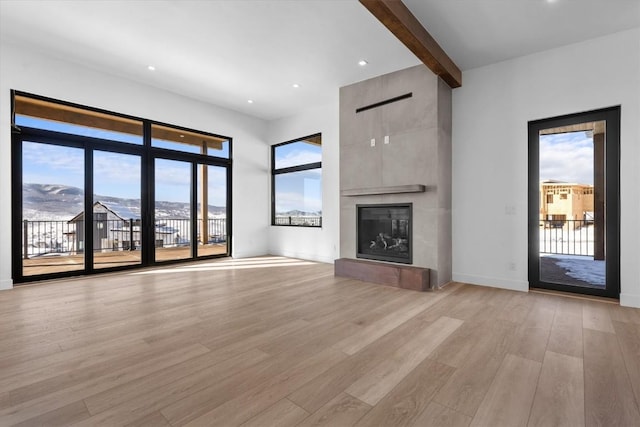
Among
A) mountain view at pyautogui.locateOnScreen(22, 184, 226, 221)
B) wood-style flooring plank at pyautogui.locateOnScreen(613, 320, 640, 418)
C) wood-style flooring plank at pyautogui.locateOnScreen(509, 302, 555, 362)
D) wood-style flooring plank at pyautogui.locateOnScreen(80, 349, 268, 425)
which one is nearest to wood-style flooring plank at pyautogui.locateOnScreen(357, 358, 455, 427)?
wood-style flooring plank at pyautogui.locateOnScreen(509, 302, 555, 362)

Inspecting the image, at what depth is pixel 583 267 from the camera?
4.18 m

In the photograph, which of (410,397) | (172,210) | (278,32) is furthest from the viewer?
(172,210)

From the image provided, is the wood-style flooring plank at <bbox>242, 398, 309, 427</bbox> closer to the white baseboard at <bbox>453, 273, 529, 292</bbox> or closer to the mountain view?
the white baseboard at <bbox>453, 273, 529, 292</bbox>

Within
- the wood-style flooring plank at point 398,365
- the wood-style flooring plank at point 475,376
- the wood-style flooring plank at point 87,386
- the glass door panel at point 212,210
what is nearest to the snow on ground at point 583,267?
the wood-style flooring plank at point 475,376

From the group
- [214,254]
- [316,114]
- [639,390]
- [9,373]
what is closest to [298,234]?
Result: [214,254]

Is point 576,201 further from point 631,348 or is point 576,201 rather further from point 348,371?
point 348,371

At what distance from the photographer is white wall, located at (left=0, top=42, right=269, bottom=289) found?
13.5 ft

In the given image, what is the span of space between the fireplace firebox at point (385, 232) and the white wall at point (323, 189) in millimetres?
1059

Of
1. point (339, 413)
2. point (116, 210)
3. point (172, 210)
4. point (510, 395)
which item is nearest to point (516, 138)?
point (510, 395)

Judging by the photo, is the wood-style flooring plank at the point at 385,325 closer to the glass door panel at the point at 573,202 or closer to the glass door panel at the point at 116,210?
the glass door panel at the point at 573,202

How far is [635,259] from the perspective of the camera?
337 centimetres

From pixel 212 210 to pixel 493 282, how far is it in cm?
529

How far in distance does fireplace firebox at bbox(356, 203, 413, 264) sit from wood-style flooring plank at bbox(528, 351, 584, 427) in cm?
239

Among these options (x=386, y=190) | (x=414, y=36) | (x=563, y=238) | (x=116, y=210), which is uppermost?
(x=414, y=36)
